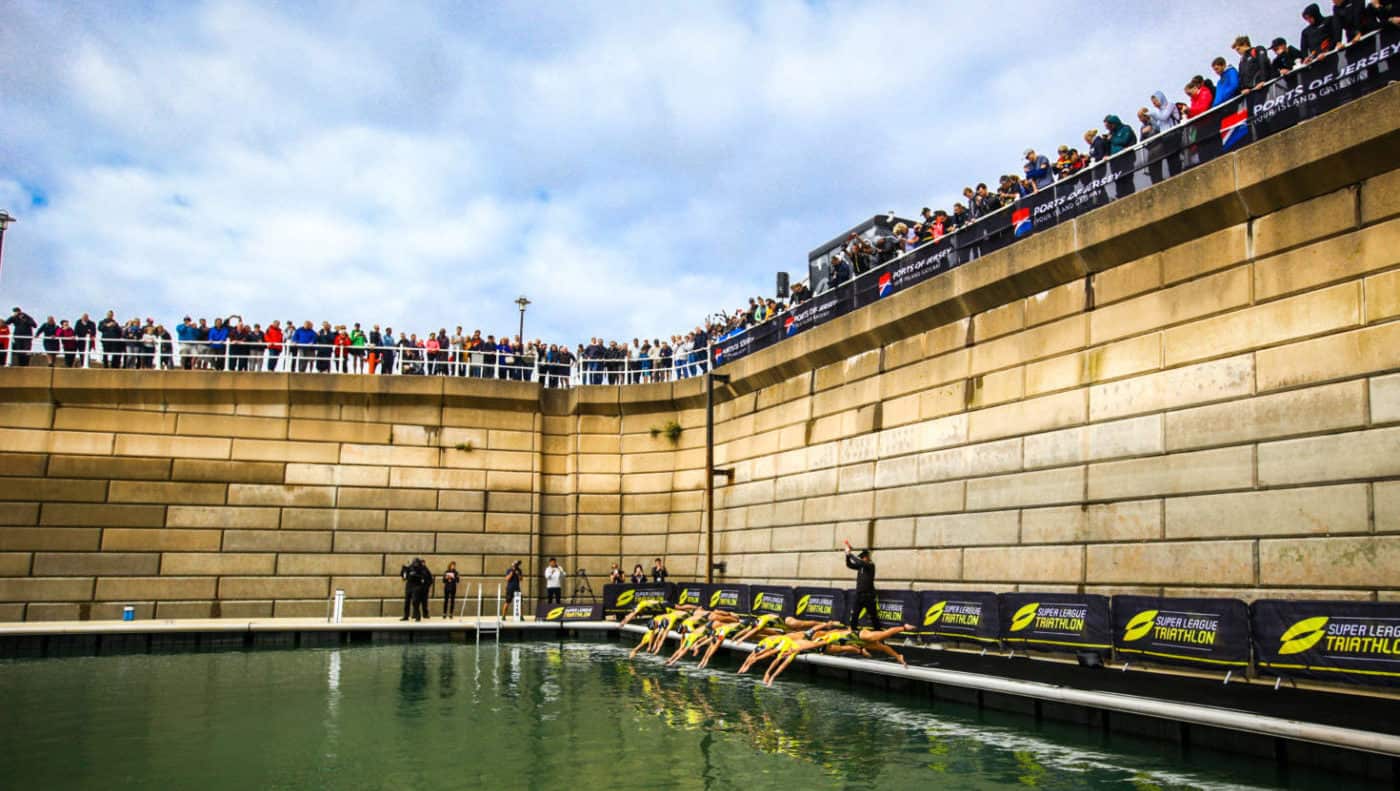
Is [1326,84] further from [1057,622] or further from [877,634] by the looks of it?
[877,634]

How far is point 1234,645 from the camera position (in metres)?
11.5

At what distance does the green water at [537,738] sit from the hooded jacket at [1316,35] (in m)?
9.08

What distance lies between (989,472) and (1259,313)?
18.7 ft

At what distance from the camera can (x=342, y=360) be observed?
28.5 metres

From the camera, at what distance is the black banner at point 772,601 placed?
66.9ft

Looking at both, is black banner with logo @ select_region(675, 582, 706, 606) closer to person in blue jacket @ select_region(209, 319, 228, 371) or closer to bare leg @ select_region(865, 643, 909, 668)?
bare leg @ select_region(865, 643, 909, 668)

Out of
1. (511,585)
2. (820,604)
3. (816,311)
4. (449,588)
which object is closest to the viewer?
(820,604)

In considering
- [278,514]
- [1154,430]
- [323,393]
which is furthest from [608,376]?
[1154,430]

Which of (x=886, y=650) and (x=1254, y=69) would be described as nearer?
(x=1254, y=69)

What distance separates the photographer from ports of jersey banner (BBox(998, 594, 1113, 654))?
13.5 m

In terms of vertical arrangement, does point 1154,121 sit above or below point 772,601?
above

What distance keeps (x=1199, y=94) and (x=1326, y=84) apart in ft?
8.19

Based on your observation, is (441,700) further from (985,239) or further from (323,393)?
(323,393)

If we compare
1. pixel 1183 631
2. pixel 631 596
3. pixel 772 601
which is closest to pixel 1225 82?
pixel 1183 631
